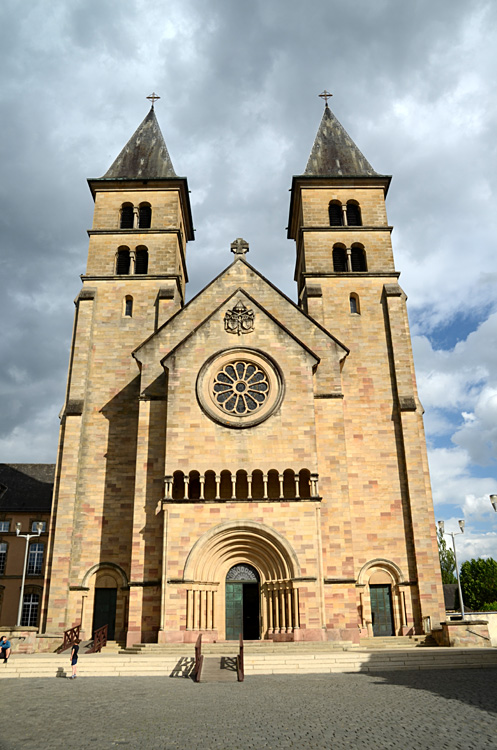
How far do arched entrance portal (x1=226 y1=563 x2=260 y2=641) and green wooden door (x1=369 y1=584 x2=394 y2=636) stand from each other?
20.1 feet

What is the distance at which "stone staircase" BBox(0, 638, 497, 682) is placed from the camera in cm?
2058

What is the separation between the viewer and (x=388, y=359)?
1336 inches

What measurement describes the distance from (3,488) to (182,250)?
30.0 meters

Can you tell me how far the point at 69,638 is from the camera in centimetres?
2673

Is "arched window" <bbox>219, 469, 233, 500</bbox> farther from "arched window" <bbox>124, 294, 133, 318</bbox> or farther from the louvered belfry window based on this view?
the louvered belfry window

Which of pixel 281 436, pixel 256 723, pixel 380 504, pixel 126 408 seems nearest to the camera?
pixel 256 723

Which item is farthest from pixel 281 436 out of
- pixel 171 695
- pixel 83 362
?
pixel 171 695

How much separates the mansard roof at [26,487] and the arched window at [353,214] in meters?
36.6

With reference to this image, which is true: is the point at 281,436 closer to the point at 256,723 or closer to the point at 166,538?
the point at 166,538

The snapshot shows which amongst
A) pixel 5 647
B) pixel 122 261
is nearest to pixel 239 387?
pixel 122 261

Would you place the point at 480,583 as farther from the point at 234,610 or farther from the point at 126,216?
the point at 126,216

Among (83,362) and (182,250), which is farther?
(182,250)

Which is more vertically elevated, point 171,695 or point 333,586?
point 333,586

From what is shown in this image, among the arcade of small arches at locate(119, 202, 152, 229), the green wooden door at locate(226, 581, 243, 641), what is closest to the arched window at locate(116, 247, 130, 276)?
the arcade of small arches at locate(119, 202, 152, 229)
